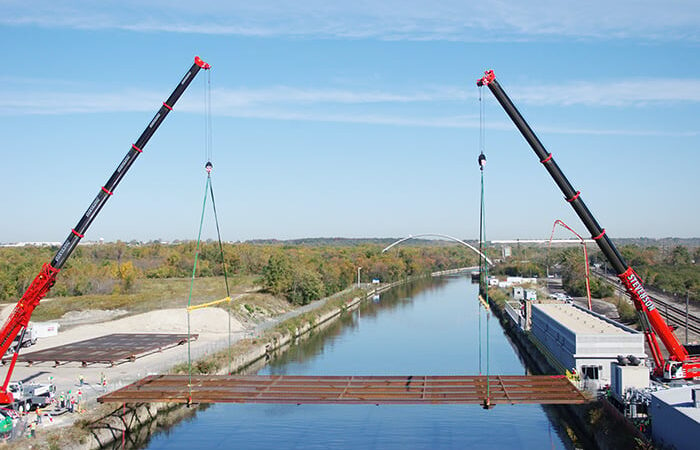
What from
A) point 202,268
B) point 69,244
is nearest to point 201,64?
point 69,244

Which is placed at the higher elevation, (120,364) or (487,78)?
(487,78)

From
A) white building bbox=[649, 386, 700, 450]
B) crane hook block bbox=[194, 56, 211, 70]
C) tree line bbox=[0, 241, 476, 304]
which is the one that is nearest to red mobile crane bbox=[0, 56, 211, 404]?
crane hook block bbox=[194, 56, 211, 70]

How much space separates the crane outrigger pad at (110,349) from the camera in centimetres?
3131

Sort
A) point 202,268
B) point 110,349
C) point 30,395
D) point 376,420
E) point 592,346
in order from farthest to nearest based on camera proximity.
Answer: point 202,268, point 110,349, point 376,420, point 592,346, point 30,395

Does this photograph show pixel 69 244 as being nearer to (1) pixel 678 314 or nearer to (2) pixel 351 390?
(2) pixel 351 390

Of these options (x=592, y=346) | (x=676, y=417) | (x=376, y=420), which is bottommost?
(x=376, y=420)

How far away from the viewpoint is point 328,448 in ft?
72.4

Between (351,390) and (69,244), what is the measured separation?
9.81 m

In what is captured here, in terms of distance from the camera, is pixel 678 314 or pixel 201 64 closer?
pixel 201 64

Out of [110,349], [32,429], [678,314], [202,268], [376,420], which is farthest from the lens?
[202,268]

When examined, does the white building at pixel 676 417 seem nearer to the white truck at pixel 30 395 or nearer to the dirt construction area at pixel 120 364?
the dirt construction area at pixel 120 364

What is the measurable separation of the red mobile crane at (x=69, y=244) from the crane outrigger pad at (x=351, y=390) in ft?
12.1

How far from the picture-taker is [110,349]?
34.7 meters

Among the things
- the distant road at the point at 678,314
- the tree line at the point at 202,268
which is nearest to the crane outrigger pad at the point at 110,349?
the tree line at the point at 202,268
